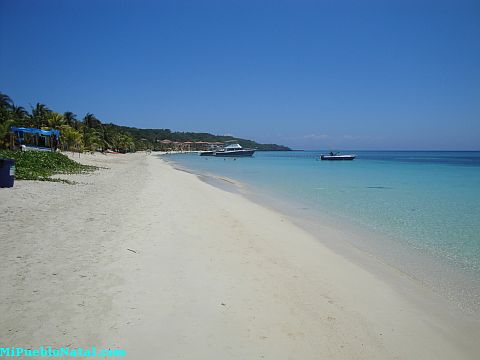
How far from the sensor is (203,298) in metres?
4.46

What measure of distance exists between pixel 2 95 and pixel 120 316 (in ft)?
169

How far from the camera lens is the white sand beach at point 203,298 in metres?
3.49

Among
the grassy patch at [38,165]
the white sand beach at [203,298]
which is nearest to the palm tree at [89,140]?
the grassy patch at [38,165]

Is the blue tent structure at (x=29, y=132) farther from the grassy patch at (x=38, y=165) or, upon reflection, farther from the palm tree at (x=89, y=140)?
the grassy patch at (x=38, y=165)

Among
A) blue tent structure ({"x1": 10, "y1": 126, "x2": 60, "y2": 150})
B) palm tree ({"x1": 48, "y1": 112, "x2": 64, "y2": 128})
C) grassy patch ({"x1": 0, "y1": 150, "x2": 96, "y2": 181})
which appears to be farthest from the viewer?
palm tree ({"x1": 48, "y1": 112, "x2": 64, "y2": 128})

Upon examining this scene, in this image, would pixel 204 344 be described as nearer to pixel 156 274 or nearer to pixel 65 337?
pixel 65 337

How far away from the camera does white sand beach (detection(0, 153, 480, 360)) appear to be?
349 cm

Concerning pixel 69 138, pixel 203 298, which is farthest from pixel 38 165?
pixel 69 138

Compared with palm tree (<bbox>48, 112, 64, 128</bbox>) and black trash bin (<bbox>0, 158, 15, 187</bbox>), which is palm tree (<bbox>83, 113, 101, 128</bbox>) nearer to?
palm tree (<bbox>48, 112, 64, 128</bbox>)

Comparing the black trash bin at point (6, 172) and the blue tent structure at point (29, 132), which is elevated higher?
the blue tent structure at point (29, 132)

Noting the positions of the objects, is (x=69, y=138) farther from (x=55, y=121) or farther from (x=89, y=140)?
(x=89, y=140)

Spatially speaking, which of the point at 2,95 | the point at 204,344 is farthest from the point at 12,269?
the point at 2,95

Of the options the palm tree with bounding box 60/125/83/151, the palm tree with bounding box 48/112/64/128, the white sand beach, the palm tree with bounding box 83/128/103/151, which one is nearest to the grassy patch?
the white sand beach

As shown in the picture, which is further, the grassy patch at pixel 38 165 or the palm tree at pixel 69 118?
the palm tree at pixel 69 118
